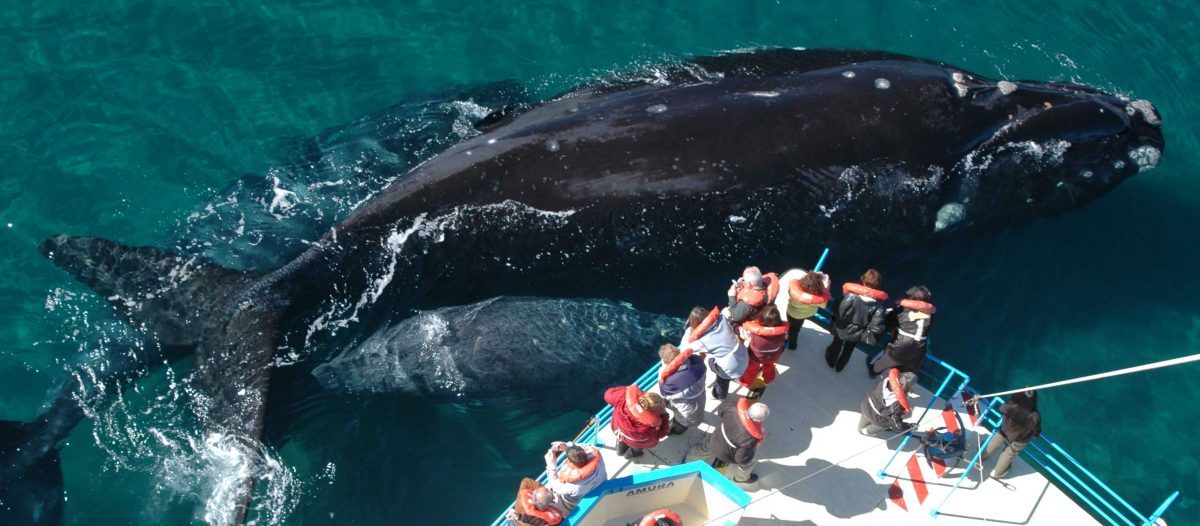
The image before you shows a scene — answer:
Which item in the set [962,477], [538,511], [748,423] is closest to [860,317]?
[962,477]

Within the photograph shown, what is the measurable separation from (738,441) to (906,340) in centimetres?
285

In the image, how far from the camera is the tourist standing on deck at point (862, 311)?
1155cm

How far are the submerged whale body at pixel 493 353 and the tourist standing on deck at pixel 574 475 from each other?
3366 mm

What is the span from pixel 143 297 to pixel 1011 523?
1220cm

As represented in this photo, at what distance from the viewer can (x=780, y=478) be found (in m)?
11.4

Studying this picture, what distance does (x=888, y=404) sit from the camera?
446 inches

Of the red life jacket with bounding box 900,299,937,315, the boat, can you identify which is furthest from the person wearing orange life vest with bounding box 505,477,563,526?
the red life jacket with bounding box 900,299,937,315

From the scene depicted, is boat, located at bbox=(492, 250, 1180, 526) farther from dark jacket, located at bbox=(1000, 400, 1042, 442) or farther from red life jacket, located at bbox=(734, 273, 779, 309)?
red life jacket, located at bbox=(734, 273, 779, 309)

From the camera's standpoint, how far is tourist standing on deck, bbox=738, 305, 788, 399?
35.9 ft

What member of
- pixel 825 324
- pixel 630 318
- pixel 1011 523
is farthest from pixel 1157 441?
pixel 630 318

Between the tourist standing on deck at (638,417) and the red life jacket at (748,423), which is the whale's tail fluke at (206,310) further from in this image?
the red life jacket at (748,423)

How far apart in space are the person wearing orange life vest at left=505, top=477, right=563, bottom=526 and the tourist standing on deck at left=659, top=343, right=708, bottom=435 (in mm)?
1957

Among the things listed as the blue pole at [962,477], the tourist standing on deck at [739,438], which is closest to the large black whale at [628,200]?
the tourist standing on deck at [739,438]

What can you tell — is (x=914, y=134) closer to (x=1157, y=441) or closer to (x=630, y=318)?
(x=630, y=318)
